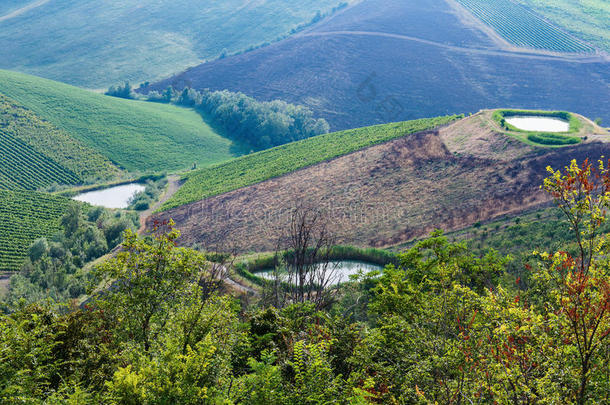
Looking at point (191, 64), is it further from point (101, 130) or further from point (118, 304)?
point (118, 304)

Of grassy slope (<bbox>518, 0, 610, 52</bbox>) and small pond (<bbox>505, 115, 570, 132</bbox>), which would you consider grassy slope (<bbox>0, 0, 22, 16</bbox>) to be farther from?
small pond (<bbox>505, 115, 570, 132</bbox>)

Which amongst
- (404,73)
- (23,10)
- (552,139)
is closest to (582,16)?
(404,73)

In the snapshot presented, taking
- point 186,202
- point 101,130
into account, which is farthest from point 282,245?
point 101,130

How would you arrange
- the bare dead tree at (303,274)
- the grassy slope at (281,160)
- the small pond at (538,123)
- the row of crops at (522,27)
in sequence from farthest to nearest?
the row of crops at (522,27)
the grassy slope at (281,160)
the small pond at (538,123)
the bare dead tree at (303,274)

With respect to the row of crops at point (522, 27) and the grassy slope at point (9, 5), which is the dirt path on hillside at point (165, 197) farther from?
the grassy slope at point (9, 5)

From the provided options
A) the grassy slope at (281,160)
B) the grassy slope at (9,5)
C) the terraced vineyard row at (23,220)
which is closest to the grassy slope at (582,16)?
the grassy slope at (281,160)

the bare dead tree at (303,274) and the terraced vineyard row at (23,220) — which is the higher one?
the bare dead tree at (303,274)

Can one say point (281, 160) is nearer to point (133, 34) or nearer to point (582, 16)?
point (582, 16)
